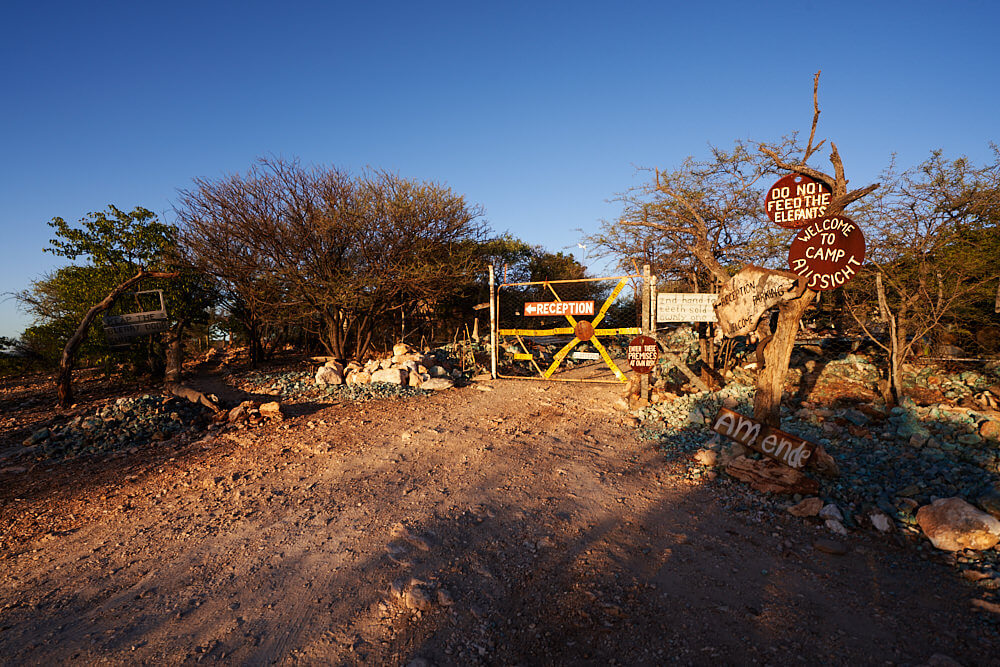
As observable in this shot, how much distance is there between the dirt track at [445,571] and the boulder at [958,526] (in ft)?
1.06

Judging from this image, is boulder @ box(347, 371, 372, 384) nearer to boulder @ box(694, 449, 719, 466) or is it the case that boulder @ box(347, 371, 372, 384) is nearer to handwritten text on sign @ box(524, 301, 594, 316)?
handwritten text on sign @ box(524, 301, 594, 316)

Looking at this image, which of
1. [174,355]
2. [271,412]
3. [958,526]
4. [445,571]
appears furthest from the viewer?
[174,355]

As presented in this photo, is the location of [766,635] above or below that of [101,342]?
below

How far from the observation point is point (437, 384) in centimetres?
1006

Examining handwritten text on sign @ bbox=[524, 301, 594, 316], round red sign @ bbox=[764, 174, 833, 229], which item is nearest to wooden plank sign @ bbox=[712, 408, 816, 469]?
round red sign @ bbox=[764, 174, 833, 229]

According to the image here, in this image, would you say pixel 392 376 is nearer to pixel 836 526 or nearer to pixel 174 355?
pixel 174 355

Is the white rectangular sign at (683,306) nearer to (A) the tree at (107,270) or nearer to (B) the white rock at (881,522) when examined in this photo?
(B) the white rock at (881,522)

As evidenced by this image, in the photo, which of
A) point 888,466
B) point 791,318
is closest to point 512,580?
point 791,318

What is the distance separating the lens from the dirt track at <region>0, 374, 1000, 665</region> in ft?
8.67

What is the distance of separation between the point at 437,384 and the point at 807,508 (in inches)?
288

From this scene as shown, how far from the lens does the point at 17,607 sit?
3.04m

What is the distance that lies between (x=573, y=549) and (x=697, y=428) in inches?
140

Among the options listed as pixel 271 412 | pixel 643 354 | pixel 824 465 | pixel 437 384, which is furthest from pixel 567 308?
pixel 271 412

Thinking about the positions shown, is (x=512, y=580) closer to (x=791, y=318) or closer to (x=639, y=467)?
(x=639, y=467)
